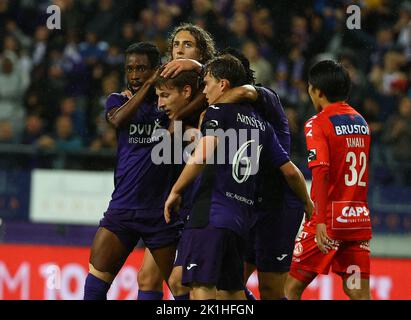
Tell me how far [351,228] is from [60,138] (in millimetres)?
5572

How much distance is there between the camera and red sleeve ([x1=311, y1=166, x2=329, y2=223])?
247 inches

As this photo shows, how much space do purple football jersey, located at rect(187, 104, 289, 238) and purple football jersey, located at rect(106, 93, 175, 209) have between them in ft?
2.71

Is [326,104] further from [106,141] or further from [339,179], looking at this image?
[106,141]

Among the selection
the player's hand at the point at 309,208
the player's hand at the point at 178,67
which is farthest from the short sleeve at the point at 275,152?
the player's hand at the point at 178,67

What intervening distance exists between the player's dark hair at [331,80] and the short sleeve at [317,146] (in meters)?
0.22

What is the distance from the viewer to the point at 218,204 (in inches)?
216

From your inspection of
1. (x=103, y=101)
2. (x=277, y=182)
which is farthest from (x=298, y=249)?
(x=103, y=101)

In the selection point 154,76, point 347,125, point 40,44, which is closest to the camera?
point 154,76

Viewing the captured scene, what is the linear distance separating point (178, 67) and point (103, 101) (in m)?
5.79

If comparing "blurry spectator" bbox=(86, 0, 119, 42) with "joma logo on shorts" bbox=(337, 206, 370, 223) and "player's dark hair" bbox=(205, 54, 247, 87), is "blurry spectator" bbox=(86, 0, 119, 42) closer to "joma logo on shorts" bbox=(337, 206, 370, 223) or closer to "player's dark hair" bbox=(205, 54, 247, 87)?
"joma logo on shorts" bbox=(337, 206, 370, 223)

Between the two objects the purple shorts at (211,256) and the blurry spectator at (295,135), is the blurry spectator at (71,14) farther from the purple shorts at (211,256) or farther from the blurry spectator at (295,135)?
the purple shorts at (211,256)

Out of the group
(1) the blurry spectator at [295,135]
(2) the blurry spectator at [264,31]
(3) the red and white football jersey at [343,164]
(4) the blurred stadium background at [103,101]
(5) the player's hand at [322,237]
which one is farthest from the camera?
(2) the blurry spectator at [264,31]

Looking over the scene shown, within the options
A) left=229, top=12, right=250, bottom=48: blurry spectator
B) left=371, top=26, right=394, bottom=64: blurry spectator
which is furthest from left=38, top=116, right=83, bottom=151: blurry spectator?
left=371, top=26, right=394, bottom=64: blurry spectator

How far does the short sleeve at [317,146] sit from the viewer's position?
6.29 meters
